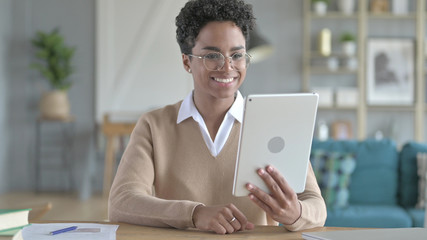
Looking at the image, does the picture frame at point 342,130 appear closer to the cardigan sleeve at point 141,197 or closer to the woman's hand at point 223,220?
the cardigan sleeve at point 141,197

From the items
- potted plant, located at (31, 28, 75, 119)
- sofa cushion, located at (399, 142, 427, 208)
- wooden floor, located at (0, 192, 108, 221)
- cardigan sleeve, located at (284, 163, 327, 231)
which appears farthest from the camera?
potted plant, located at (31, 28, 75, 119)

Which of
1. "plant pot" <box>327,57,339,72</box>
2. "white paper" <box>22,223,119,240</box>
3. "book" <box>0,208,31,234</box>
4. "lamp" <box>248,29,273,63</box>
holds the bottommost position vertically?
"white paper" <box>22,223,119,240</box>

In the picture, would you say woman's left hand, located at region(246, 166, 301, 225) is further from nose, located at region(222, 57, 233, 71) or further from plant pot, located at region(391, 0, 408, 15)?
plant pot, located at region(391, 0, 408, 15)

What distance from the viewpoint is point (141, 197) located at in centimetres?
142

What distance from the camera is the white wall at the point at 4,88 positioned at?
6094 millimetres

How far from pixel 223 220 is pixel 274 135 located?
0.23 m

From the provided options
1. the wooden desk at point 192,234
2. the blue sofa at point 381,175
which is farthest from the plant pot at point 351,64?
the wooden desk at point 192,234

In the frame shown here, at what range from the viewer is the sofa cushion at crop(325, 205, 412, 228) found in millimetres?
3385

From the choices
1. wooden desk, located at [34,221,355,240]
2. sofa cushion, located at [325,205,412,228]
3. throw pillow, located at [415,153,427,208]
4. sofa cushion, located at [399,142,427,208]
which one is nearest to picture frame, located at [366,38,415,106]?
sofa cushion, located at [399,142,427,208]

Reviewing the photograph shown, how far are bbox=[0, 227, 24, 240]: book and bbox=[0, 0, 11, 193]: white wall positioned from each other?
5305 mm

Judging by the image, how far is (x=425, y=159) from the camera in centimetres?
369

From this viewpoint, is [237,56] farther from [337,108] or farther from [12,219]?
[337,108]

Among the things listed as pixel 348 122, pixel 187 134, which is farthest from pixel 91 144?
A: pixel 187 134

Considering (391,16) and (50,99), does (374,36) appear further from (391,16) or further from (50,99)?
(50,99)
